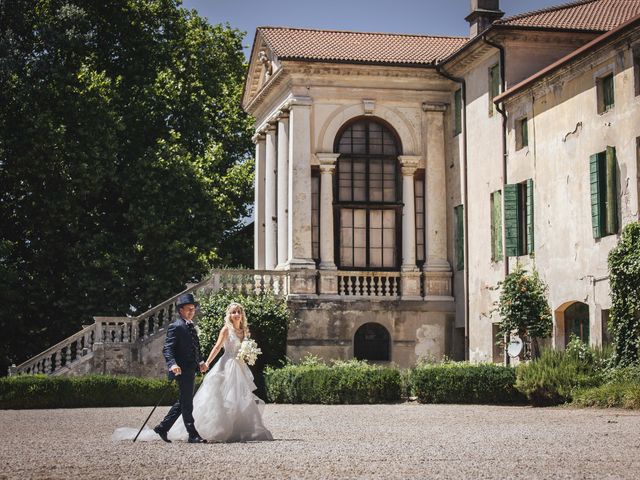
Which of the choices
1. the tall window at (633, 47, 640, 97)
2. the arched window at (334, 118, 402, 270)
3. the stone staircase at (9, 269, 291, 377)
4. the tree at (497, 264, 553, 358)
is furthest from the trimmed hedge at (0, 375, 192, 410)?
the tall window at (633, 47, 640, 97)

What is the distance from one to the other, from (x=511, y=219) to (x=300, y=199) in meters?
7.29

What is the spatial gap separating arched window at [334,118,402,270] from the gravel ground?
1325cm

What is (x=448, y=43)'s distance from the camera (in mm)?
38656

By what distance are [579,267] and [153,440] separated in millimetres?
13726

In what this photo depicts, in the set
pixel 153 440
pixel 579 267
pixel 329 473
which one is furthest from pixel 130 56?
pixel 329 473

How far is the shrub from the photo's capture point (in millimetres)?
24828

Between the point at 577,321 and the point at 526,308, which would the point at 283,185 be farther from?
the point at 577,321

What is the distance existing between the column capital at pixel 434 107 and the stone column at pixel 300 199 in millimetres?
3626

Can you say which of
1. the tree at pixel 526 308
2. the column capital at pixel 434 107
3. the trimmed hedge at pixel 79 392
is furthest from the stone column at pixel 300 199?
the tree at pixel 526 308

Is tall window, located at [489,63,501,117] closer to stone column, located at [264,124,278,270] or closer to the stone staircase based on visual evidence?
the stone staircase

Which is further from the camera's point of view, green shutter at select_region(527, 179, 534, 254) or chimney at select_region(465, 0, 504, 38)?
chimney at select_region(465, 0, 504, 38)

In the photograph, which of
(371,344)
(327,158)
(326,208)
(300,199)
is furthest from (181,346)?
(327,158)

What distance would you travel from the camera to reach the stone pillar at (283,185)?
121 feet

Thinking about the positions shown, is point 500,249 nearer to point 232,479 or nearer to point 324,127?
point 324,127
